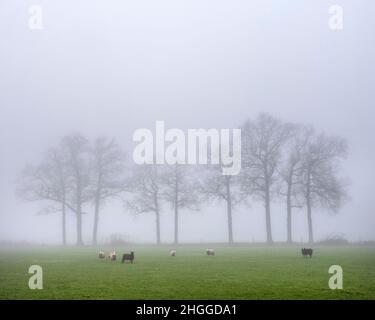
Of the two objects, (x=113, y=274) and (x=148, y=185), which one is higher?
(x=148, y=185)

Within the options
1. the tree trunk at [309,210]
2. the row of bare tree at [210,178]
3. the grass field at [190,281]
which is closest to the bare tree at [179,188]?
the row of bare tree at [210,178]

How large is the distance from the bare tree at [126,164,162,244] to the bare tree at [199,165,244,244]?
15.7ft

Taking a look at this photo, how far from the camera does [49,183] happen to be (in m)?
55.9

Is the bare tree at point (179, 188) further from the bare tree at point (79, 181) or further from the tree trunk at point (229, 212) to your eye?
the bare tree at point (79, 181)

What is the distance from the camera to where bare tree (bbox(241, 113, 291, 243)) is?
2090 inches

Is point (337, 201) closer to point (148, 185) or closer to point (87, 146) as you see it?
point (148, 185)

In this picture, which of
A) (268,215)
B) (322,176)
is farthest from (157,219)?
(322,176)

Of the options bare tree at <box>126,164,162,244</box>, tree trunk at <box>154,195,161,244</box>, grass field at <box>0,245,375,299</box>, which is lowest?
grass field at <box>0,245,375,299</box>

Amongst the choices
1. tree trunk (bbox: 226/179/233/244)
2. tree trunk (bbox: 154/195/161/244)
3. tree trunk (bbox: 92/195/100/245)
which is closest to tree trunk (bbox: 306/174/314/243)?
tree trunk (bbox: 226/179/233/244)

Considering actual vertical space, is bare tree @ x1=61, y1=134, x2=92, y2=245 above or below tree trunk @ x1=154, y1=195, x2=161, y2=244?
above

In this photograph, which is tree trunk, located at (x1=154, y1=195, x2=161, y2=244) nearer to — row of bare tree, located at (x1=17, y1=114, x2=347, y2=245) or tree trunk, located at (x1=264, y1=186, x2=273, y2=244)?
row of bare tree, located at (x1=17, y1=114, x2=347, y2=245)

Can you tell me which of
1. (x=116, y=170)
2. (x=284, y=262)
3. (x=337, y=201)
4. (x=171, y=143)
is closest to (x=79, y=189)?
(x=116, y=170)

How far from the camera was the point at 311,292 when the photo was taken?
1869cm

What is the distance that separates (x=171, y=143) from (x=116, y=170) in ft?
32.5
